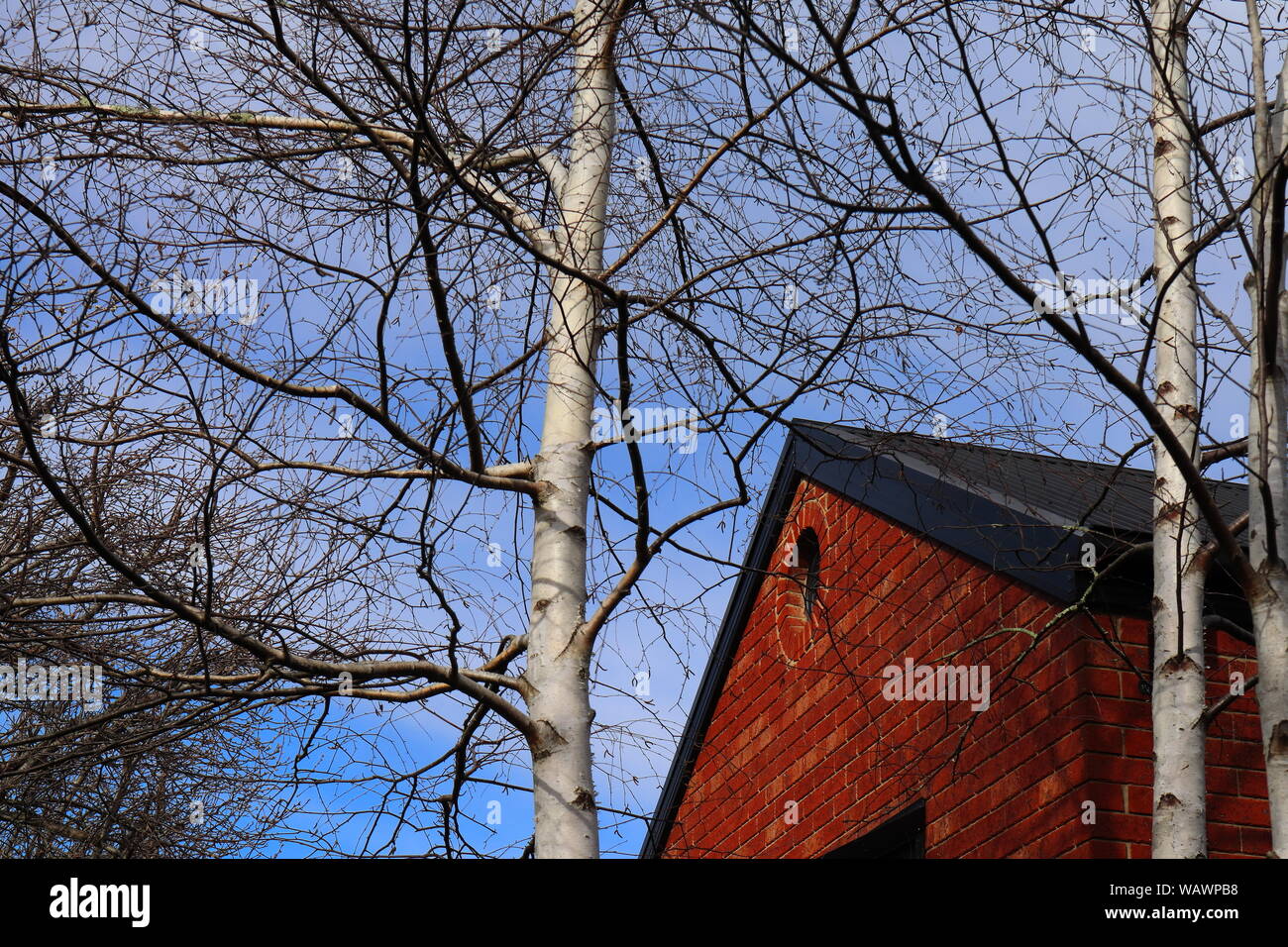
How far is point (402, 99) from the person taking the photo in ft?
10.6

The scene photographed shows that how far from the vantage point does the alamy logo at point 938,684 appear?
6.09 meters

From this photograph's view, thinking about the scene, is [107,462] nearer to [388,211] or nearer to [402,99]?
[388,211]

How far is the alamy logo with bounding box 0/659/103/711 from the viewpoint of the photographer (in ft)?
14.5

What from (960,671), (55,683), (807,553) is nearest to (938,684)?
(960,671)

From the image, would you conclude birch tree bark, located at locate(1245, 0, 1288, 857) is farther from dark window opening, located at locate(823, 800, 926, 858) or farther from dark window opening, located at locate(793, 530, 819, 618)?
dark window opening, located at locate(793, 530, 819, 618)

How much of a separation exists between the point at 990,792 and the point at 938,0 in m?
3.75

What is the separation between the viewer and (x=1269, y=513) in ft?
10.2
